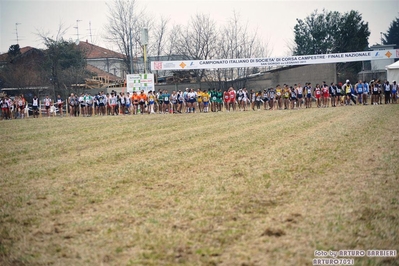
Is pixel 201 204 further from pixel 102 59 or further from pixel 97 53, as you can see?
pixel 97 53

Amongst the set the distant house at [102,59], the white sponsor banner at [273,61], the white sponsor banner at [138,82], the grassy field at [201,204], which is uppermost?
the distant house at [102,59]

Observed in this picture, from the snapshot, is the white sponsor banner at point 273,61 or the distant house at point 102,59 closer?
Answer: the white sponsor banner at point 273,61

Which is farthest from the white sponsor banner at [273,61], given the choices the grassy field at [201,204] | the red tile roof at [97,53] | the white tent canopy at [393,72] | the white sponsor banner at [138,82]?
the red tile roof at [97,53]

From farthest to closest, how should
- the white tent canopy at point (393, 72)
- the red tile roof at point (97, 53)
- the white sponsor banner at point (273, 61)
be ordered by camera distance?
the red tile roof at point (97, 53) → the white tent canopy at point (393, 72) → the white sponsor banner at point (273, 61)

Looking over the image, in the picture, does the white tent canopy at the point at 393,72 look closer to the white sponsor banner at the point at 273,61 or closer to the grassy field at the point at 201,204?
the white sponsor banner at the point at 273,61

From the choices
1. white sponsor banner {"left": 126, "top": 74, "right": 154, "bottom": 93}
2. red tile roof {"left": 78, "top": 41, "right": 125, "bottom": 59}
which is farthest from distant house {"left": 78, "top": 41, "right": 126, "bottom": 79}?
white sponsor banner {"left": 126, "top": 74, "right": 154, "bottom": 93}

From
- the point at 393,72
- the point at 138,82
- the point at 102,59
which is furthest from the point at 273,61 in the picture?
the point at 102,59

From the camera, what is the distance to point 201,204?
16.7 feet

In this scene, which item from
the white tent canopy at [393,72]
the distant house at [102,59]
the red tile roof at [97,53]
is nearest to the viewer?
the white tent canopy at [393,72]

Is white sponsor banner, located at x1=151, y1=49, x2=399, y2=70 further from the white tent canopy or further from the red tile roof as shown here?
the red tile roof

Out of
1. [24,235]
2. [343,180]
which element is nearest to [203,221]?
[24,235]

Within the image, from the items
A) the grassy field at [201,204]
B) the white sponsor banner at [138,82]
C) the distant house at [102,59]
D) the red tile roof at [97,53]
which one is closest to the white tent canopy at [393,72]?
the white sponsor banner at [138,82]

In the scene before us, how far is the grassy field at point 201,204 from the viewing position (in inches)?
148

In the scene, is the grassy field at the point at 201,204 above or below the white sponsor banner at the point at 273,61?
below
